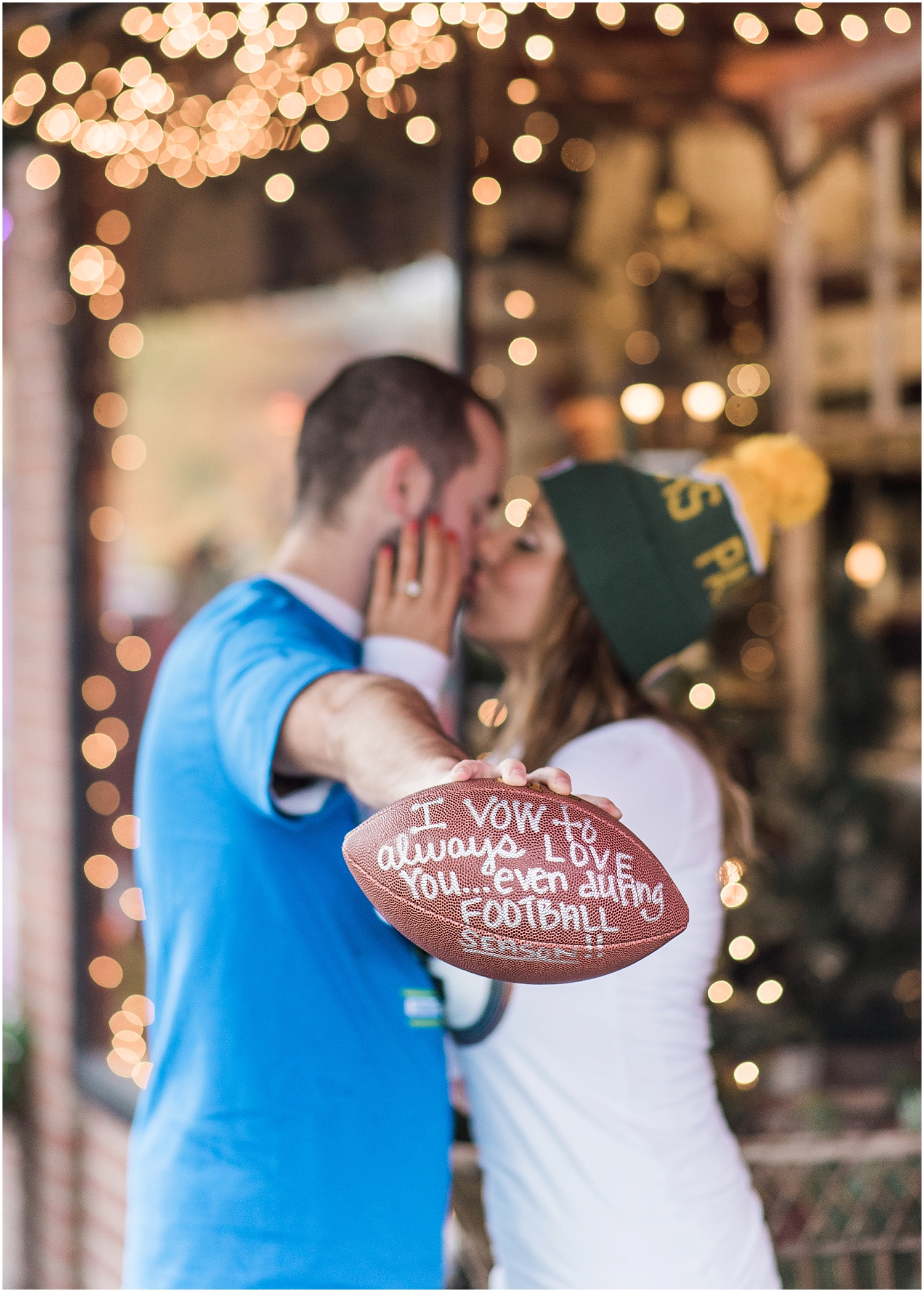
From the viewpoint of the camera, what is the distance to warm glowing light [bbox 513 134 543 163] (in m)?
4.13

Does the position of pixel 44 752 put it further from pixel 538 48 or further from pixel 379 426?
pixel 538 48

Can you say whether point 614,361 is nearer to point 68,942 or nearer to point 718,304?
point 718,304

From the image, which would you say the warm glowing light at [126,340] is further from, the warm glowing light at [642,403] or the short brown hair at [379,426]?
the short brown hair at [379,426]

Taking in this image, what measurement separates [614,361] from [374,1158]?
3.62 m

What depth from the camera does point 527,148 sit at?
4188 mm

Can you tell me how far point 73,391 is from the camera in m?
3.56

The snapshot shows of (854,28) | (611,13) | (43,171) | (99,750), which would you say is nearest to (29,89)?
(43,171)

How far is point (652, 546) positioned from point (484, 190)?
2078 millimetres

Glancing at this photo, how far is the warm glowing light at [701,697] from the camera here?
3088mm

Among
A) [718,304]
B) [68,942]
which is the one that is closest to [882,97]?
[718,304]

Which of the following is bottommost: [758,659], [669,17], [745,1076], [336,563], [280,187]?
[745,1076]

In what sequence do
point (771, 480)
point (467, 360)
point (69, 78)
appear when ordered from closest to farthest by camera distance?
point (771, 480), point (467, 360), point (69, 78)

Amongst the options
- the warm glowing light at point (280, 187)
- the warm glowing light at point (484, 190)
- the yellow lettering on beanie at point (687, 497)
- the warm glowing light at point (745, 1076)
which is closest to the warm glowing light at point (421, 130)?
the warm glowing light at point (484, 190)

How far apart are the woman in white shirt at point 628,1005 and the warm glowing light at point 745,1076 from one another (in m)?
1.03
